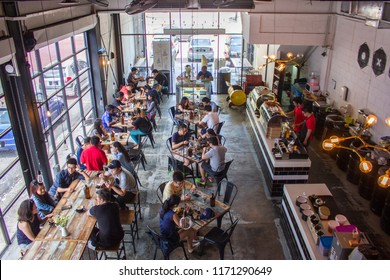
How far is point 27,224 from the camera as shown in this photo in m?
5.14

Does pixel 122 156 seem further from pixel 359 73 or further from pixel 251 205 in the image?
pixel 359 73

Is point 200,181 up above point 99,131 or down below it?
below

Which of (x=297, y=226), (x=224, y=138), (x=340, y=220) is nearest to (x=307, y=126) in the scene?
(x=224, y=138)

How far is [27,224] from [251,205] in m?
4.23

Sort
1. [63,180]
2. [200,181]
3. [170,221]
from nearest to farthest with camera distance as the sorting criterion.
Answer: [170,221]
[63,180]
[200,181]

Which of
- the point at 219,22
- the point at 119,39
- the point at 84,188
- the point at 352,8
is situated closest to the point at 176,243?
the point at 84,188

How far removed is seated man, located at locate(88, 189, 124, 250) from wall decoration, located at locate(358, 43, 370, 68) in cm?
706

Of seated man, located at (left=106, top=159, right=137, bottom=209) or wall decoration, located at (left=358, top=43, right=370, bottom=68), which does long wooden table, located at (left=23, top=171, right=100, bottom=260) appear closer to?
Result: seated man, located at (left=106, top=159, right=137, bottom=209)

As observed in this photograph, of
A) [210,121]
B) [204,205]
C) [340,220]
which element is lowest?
[204,205]

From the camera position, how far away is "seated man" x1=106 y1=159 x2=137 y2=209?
19.9 feet

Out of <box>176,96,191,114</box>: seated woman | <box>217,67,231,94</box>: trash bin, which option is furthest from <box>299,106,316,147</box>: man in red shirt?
<box>217,67,231,94</box>: trash bin

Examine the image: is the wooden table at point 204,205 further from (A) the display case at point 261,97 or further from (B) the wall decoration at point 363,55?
(B) the wall decoration at point 363,55

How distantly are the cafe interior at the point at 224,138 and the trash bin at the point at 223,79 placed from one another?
93 centimetres

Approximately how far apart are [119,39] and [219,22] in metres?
4.22
